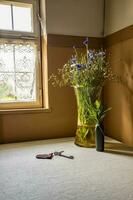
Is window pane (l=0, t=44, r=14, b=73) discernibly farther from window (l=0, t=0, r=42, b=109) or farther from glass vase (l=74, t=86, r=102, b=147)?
glass vase (l=74, t=86, r=102, b=147)

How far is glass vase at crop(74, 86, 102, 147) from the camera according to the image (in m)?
2.14

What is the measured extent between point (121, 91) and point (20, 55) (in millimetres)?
1224

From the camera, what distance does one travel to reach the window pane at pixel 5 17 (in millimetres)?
2420

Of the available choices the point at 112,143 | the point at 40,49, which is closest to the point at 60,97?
the point at 40,49

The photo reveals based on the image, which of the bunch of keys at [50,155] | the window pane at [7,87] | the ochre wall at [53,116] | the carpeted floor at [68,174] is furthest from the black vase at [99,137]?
the window pane at [7,87]

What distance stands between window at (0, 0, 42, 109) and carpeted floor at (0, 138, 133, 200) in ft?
2.12

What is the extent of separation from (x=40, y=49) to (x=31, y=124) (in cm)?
89

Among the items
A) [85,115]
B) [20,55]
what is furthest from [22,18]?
[85,115]

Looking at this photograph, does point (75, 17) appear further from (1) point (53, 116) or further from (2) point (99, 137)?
(2) point (99, 137)

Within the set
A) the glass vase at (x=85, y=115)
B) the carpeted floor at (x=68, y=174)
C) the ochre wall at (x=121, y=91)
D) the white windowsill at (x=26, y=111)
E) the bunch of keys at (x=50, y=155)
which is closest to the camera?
the carpeted floor at (x=68, y=174)

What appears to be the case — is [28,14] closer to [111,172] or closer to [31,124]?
[31,124]

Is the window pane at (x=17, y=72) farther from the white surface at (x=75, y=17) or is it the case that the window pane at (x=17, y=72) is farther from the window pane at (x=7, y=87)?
the white surface at (x=75, y=17)

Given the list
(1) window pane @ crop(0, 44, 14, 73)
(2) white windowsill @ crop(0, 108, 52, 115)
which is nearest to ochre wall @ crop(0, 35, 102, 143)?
(2) white windowsill @ crop(0, 108, 52, 115)

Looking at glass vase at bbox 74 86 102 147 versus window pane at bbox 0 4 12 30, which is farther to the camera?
window pane at bbox 0 4 12 30
